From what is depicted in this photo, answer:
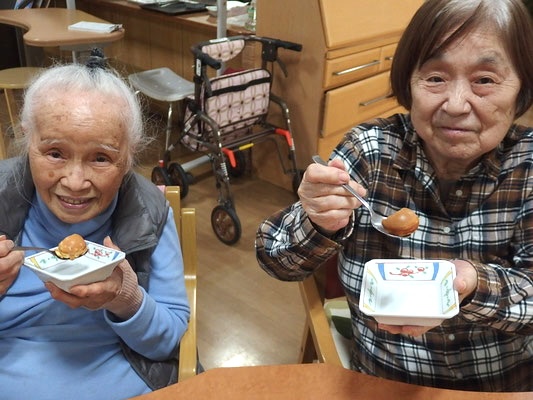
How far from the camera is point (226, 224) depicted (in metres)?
2.75

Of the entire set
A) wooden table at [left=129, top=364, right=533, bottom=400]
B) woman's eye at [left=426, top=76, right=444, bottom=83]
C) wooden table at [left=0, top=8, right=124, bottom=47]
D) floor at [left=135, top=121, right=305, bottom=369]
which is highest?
woman's eye at [left=426, top=76, right=444, bottom=83]

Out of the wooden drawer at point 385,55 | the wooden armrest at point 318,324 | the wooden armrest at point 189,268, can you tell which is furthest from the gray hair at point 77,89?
the wooden drawer at point 385,55

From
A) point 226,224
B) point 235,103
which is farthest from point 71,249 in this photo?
point 235,103

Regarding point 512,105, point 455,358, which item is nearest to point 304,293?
point 455,358

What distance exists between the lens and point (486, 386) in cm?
110

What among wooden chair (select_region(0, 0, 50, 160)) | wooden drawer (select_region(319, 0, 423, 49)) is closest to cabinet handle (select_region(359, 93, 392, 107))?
wooden drawer (select_region(319, 0, 423, 49))

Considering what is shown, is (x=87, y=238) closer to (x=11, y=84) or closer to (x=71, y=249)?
(x=71, y=249)

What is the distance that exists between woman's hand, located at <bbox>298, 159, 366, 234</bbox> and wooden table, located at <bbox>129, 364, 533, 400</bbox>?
0.27 metres

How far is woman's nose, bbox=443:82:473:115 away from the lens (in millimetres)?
1009

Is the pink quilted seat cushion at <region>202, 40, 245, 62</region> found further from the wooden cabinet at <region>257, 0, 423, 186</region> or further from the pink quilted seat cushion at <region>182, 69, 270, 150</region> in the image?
the wooden cabinet at <region>257, 0, 423, 186</region>

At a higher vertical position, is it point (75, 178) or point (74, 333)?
point (75, 178)

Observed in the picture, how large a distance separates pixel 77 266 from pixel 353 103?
8.10 ft

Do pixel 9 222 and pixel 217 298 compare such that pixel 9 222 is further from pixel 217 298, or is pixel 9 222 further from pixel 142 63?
pixel 142 63

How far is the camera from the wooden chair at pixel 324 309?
116 centimetres
